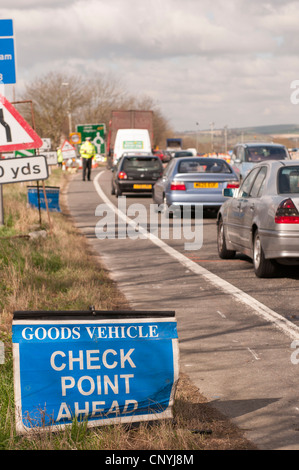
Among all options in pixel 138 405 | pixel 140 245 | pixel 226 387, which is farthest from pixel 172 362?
pixel 140 245

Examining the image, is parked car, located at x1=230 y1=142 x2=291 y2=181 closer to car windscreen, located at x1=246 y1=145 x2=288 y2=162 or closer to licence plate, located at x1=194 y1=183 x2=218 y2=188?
car windscreen, located at x1=246 y1=145 x2=288 y2=162

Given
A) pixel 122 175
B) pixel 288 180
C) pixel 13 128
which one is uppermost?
pixel 13 128

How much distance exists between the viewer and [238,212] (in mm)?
12453

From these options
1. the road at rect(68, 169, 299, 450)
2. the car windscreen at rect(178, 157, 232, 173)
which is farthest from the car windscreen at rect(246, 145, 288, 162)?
the road at rect(68, 169, 299, 450)

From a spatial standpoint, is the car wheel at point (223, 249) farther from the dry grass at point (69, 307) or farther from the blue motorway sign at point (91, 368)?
the blue motorway sign at point (91, 368)

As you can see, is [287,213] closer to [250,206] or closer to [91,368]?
[250,206]

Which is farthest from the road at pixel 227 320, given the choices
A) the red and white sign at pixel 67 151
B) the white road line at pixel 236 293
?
the red and white sign at pixel 67 151

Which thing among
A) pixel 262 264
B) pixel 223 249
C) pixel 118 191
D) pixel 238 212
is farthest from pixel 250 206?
pixel 118 191

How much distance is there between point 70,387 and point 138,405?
42cm

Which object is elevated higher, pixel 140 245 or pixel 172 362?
pixel 172 362

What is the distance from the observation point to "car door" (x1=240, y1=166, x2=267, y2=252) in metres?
11.6

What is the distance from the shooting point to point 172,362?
4.85 m

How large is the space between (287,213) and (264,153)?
56.2ft
